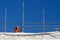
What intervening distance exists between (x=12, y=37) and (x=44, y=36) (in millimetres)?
1088

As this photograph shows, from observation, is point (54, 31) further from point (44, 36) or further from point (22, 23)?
point (22, 23)

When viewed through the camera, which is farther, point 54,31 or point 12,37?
point 54,31

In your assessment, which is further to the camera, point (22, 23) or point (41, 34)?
point (22, 23)

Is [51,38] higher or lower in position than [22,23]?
lower

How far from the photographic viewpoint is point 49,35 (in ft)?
20.9

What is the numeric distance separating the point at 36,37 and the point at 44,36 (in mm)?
279

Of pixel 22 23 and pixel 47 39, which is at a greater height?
pixel 22 23

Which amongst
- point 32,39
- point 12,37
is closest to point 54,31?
point 32,39

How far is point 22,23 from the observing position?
7258 millimetres

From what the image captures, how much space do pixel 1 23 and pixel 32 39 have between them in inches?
67.9

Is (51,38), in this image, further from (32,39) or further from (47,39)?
(32,39)

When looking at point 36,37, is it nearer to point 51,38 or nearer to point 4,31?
point 51,38

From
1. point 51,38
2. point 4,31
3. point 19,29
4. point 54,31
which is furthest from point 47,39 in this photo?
point 4,31

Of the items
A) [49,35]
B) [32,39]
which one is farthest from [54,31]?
[32,39]
